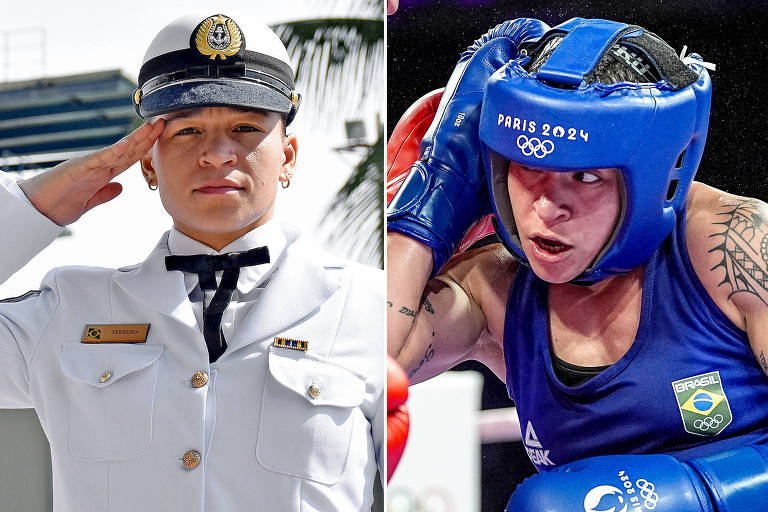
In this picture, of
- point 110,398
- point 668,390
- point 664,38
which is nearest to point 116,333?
point 110,398

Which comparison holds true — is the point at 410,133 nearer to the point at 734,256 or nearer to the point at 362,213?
the point at 362,213

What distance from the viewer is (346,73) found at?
1269mm

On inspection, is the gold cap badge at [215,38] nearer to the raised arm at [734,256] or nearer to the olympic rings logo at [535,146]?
the olympic rings logo at [535,146]

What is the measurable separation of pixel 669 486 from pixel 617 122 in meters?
0.44

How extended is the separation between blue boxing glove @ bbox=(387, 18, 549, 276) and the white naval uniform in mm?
152

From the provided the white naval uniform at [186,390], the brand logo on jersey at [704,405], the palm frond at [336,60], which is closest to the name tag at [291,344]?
the white naval uniform at [186,390]

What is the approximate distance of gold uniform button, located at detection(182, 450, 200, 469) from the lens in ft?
3.43

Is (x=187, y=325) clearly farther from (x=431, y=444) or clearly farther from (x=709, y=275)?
(x=709, y=275)

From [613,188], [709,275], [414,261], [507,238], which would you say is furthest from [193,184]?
[709,275]

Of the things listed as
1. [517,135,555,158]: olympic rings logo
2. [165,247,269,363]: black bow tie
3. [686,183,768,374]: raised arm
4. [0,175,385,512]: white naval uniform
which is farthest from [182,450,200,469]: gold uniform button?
[686,183,768,374]: raised arm

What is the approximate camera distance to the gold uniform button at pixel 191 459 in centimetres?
104

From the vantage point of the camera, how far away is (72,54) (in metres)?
1.31

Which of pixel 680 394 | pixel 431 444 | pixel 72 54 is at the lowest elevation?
pixel 431 444

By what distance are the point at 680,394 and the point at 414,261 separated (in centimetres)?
38
